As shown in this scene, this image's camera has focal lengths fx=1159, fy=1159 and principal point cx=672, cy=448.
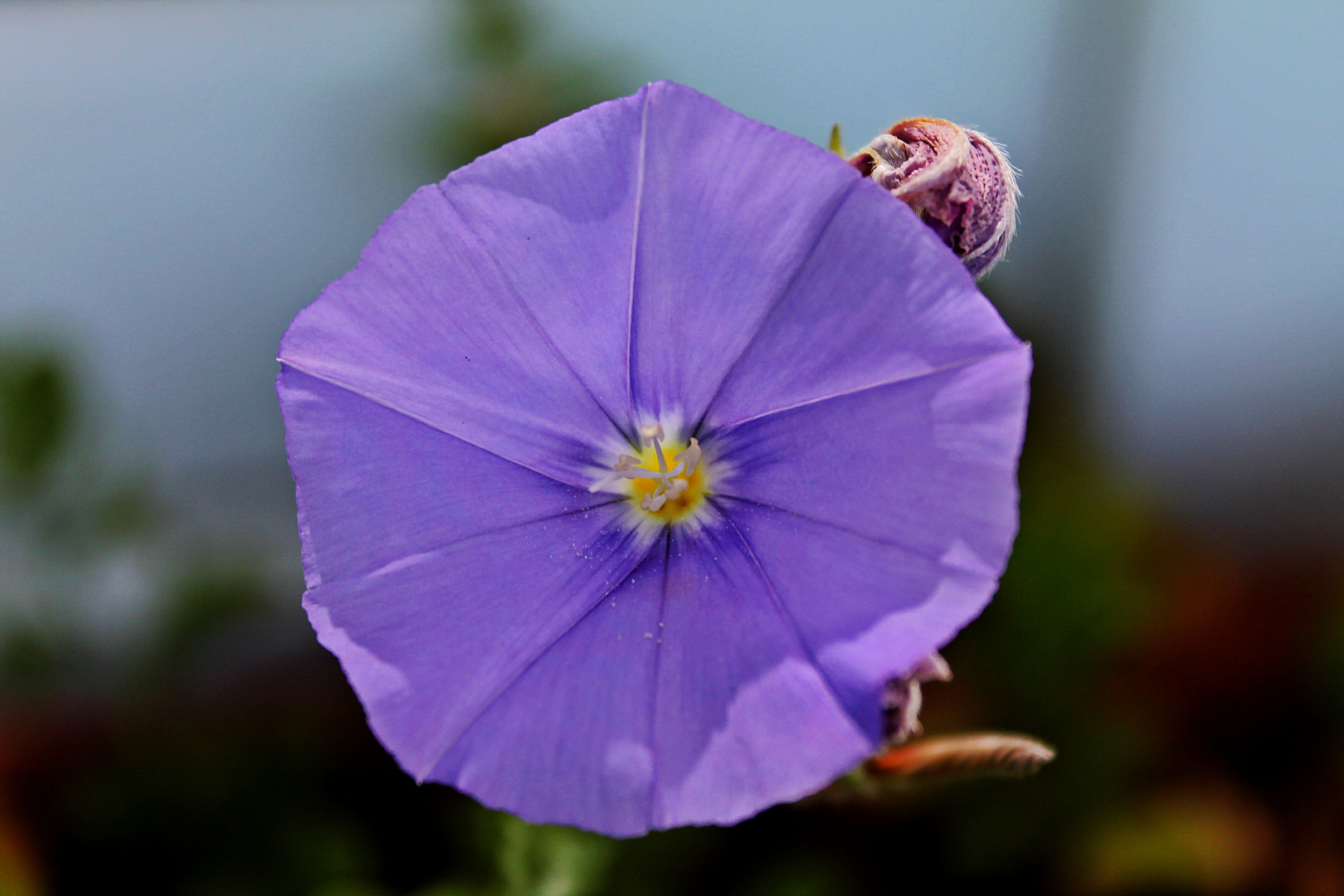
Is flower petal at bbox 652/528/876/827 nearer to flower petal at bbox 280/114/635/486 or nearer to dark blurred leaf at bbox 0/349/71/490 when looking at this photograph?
flower petal at bbox 280/114/635/486

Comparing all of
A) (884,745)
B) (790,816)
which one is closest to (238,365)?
(790,816)

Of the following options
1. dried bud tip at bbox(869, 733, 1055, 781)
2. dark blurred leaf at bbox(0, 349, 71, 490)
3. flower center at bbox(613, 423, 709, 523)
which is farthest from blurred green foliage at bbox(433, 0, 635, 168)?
dried bud tip at bbox(869, 733, 1055, 781)

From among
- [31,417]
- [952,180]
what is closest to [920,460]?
[952,180]

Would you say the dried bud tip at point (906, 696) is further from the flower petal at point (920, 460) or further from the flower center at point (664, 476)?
the flower center at point (664, 476)

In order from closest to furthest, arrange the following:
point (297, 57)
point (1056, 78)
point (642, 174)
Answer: point (642, 174) → point (297, 57) → point (1056, 78)

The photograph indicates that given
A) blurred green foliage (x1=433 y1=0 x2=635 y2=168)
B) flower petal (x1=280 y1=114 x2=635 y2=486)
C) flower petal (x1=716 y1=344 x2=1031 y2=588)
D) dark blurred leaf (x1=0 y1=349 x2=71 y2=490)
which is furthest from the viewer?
blurred green foliage (x1=433 y1=0 x2=635 y2=168)

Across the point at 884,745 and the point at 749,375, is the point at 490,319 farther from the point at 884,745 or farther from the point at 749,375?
the point at 884,745

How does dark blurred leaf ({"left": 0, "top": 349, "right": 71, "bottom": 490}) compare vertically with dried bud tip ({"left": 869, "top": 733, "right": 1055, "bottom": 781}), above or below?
below
